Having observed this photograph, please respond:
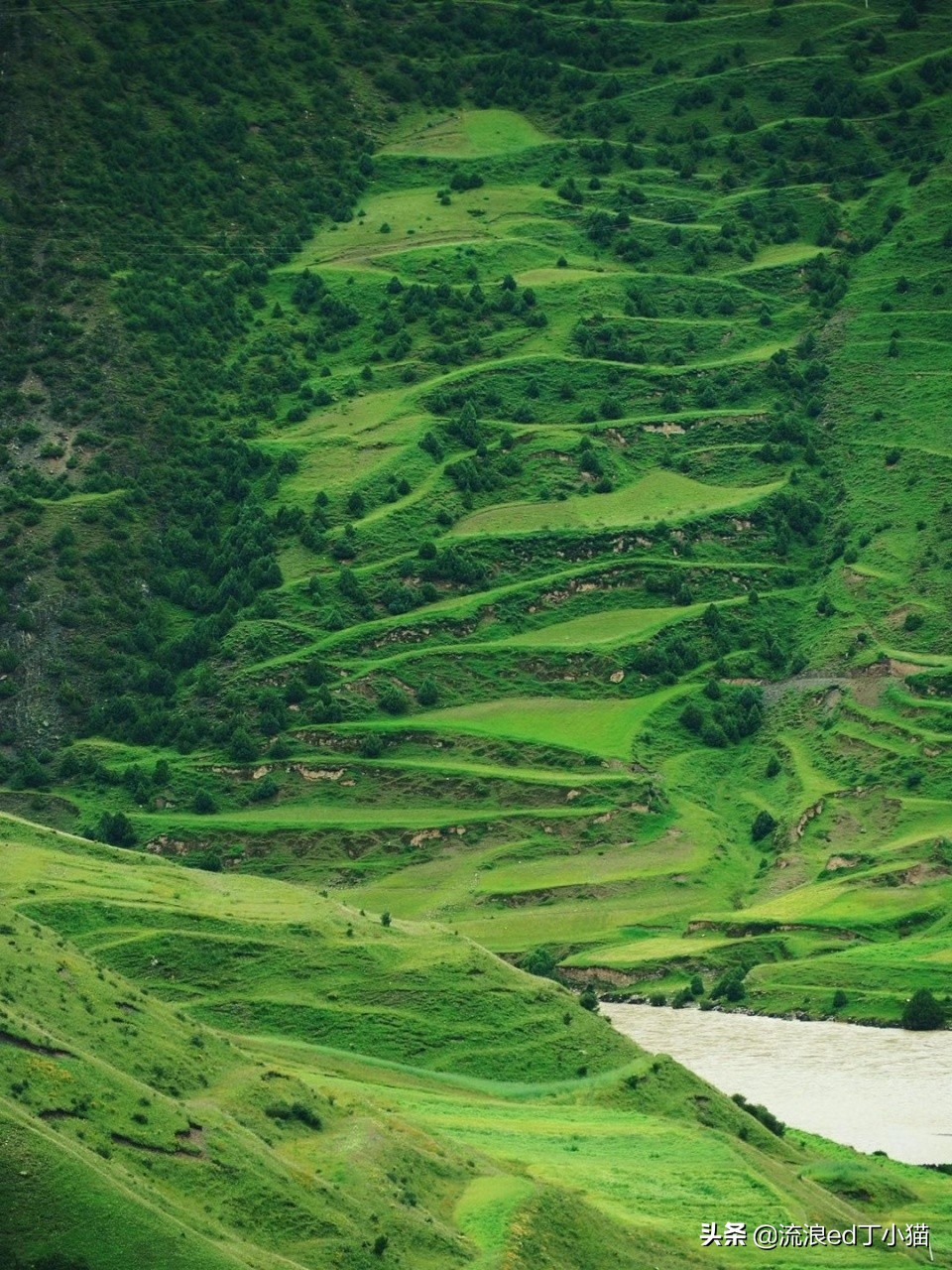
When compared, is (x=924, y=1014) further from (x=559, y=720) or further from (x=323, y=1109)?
(x=323, y=1109)

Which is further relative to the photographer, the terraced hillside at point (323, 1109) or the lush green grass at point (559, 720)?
the lush green grass at point (559, 720)

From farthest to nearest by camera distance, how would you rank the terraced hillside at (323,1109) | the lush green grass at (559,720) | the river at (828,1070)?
1. the lush green grass at (559,720)
2. the river at (828,1070)
3. the terraced hillside at (323,1109)

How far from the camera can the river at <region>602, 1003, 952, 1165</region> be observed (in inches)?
5054

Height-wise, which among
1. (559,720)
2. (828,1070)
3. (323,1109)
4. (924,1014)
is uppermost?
(559,720)

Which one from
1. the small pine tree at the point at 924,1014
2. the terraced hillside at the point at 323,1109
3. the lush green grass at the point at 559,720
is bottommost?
the terraced hillside at the point at 323,1109

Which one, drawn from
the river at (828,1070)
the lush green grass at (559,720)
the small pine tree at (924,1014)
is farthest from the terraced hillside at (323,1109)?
the lush green grass at (559,720)

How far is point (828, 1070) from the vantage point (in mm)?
140750

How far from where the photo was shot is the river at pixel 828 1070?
421 feet

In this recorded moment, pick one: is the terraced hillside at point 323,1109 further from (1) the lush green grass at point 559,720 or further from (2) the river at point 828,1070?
(1) the lush green grass at point 559,720

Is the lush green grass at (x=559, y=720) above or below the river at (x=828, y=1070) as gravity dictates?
above

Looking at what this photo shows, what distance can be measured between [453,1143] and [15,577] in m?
113

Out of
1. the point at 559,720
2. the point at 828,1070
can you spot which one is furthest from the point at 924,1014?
the point at 559,720

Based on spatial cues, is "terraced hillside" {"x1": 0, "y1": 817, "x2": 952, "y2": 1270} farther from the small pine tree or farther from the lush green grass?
the lush green grass

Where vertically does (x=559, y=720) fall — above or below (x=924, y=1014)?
above
